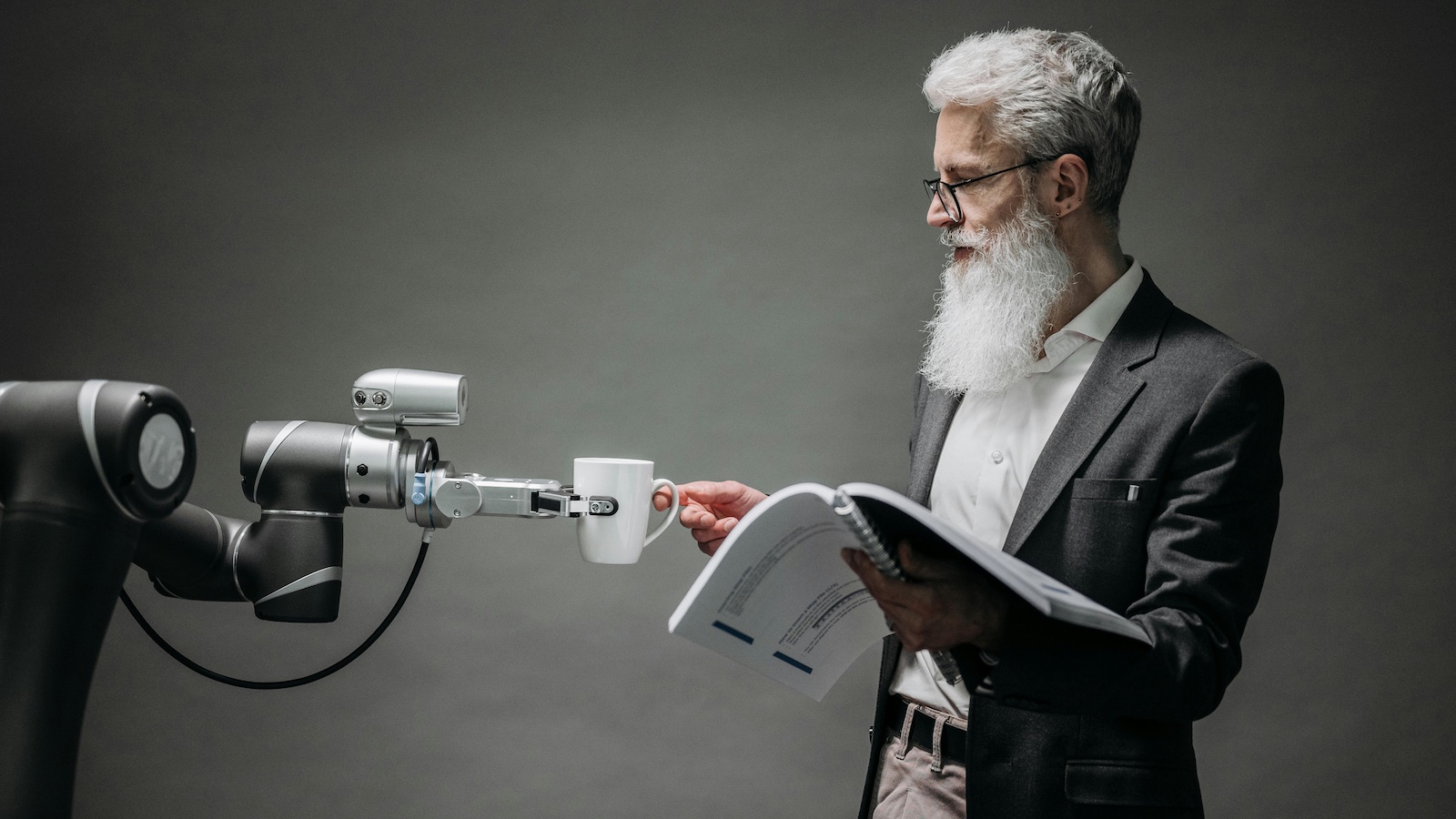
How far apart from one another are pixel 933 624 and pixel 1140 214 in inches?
63.1

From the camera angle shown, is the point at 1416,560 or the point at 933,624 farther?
the point at 1416,560

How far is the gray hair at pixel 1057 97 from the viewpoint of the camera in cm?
121

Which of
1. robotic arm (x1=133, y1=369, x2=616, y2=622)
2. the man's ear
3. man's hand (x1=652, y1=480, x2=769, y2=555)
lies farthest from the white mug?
the man's ear

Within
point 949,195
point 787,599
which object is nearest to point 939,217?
point 949,195

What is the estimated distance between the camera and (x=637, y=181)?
7.47 feet

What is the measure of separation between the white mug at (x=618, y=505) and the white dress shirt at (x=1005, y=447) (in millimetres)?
397

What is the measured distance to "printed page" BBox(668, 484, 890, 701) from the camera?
852 mm

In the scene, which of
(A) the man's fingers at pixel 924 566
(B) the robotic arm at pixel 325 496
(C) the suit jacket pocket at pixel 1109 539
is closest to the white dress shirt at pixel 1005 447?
(C) the suit jacket pocket at pixel 1109 539

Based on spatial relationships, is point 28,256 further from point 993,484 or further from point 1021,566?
point 1021,566

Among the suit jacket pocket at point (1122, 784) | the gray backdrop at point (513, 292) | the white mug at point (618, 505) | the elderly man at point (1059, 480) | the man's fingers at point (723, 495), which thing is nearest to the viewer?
the elderly man at point (1059, 480)

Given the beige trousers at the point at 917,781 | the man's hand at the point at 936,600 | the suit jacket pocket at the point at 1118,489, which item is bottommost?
the beige trousers at the point at 917,781

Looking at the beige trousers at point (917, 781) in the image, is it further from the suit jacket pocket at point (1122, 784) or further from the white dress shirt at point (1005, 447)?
the suit jacket pocket at point (1122, 784)

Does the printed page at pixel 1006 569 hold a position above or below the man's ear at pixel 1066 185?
below

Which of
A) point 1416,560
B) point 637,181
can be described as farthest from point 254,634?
point 1416,560
